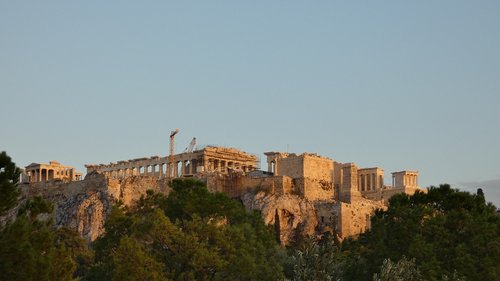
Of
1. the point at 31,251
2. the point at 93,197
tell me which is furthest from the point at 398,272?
the point at 93,197

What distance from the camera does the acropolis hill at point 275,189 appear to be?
9975 centimetres

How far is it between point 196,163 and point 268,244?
49.4m

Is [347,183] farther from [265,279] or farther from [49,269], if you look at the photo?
[49,269]

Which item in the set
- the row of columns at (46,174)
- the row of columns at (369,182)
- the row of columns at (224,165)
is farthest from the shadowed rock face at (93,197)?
the row of columns at (369,182)

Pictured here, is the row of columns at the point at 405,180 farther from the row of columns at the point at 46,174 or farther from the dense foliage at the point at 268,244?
the dense foliage at the point at 268,244

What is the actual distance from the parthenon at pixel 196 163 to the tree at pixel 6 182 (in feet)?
221

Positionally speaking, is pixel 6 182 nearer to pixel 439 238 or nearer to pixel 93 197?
pixel 439 238

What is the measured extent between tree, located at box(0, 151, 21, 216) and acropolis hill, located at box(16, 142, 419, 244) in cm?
5246

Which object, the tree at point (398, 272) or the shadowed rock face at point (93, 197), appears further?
the shadowed rock face at point (93, 197)

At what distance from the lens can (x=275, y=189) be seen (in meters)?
102

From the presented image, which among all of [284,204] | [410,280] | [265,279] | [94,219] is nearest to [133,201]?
[94,219]

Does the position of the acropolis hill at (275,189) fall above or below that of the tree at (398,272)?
above

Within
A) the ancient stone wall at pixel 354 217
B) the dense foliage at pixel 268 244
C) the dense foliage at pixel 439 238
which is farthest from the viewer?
the ancient stone wall at pixel 354 217

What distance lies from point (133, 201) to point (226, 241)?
1839 inches
